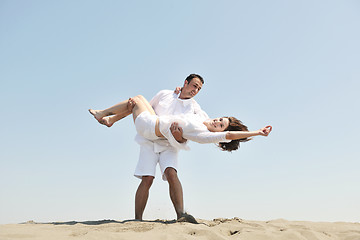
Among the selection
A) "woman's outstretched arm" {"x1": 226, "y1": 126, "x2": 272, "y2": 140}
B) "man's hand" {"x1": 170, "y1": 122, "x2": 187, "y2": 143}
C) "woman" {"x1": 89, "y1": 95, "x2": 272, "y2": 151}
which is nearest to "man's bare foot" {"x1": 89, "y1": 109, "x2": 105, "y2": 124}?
"woman" {"x1": 89, "y1": 95, "x2": 272, "y2": 151}

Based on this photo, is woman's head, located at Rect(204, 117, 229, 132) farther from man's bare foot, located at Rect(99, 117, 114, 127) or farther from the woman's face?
man's bare foot, located at Rect(99, 117, 114, 127)

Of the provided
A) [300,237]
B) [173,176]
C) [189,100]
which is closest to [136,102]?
[189,100]

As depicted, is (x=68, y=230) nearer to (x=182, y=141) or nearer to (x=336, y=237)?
(x=182, y=141)

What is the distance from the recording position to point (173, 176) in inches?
192

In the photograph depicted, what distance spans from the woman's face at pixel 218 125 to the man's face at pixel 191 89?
0.68 meters

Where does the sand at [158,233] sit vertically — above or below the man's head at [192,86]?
below

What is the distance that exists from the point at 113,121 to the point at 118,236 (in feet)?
7.72

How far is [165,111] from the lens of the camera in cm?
531

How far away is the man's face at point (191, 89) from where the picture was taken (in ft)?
17.6

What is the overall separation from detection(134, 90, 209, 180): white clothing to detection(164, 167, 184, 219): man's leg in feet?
0.40

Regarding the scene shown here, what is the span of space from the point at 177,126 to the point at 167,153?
579mm

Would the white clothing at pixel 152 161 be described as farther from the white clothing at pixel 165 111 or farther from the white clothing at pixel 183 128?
the white clothing at pixel 183 128

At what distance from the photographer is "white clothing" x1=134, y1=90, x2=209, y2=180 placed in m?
5.04

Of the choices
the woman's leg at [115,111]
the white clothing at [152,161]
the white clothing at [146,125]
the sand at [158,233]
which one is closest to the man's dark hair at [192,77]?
the white clothing at [146,125]
